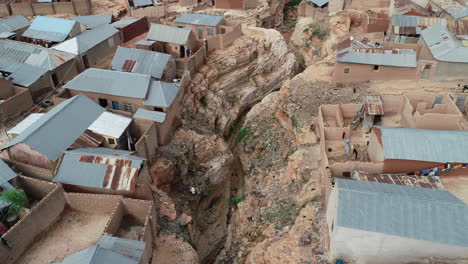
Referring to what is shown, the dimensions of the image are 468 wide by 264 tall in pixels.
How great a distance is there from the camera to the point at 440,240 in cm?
1398

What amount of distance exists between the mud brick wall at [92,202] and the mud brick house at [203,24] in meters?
22.4

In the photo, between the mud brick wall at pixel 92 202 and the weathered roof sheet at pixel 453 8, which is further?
the weathered roof sheet at pixel 453 8

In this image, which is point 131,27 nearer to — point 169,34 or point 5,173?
point 169,34

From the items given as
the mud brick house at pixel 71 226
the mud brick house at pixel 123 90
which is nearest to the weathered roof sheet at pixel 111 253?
the mud brick house at pixel 71 226

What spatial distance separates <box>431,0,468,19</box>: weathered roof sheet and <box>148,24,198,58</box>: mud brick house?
26781mm

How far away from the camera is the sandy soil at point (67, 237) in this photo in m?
16.8

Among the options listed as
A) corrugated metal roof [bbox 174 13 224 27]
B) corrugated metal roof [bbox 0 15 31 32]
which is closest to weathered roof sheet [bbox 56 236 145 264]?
corrugated metal roof [bbox 174 13 224 27]

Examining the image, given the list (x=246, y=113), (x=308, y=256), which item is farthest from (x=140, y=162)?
(x=246, y=113)

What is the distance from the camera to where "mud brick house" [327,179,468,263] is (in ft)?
46.6

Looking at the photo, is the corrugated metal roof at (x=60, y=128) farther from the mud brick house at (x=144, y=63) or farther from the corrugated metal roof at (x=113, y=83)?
the mud brick house at (x=144, y=63)

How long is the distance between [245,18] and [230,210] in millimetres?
25052

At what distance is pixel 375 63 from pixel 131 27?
2413 cm

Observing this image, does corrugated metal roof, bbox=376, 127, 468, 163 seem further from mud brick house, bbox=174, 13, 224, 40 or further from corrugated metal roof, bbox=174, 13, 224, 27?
corrugated metal roof, bbox=174, 13, 224, 27

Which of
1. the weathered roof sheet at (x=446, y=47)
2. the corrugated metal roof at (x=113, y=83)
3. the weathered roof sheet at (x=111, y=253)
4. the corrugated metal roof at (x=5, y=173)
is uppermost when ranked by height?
the weathered roof sheet at (x=446, y=47)
